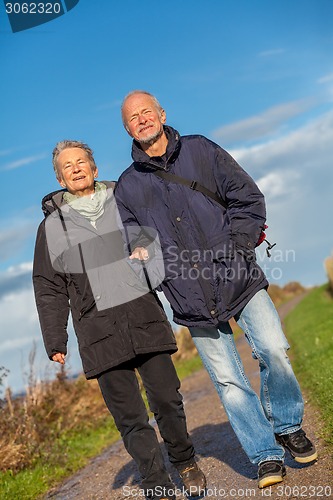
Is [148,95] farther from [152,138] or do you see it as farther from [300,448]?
[300,448]

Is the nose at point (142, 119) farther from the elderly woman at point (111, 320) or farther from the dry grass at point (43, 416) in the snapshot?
the dry grass at point (43, 416)

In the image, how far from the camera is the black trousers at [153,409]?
5535mm

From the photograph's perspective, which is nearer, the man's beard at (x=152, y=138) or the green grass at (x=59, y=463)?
the man's beard at (x=152, y=138)

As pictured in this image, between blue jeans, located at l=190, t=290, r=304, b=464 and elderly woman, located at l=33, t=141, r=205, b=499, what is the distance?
352 mm

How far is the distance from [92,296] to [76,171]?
91 centimetres

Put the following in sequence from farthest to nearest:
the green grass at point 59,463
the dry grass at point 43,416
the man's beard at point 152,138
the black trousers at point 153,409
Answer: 1. the dry grass at point 43,416
2. the green grass at point 59,463
3. the black trousers at point 153,409
4. the man's beard at point 152,138

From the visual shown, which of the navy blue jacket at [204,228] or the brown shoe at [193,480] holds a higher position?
the navy blue jacket at [204,228]

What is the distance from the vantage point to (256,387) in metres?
10.3

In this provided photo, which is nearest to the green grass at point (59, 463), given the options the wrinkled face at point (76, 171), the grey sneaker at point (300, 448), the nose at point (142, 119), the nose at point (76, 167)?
the grey sneaker at point (300, 448)

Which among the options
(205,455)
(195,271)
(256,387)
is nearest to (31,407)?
(256,387)

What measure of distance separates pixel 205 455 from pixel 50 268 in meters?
2.39

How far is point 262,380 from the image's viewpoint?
5477 mm

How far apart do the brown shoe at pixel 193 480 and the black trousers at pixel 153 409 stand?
0.06 meters

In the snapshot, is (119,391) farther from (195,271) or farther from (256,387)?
(256,387)
